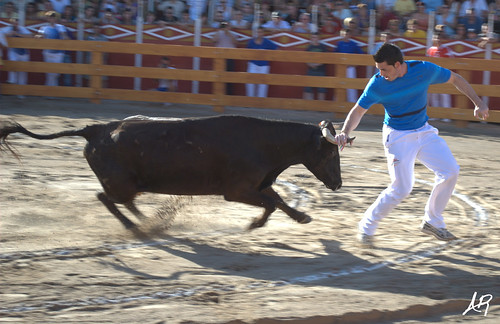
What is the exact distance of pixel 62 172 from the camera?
8.83 meters

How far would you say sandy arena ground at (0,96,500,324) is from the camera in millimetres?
4656

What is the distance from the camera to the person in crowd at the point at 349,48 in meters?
14.2

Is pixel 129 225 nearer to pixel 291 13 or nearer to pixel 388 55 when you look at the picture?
pixel 388 55

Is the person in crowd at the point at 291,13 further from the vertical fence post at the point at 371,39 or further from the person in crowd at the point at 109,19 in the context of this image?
the person in crowd at the point at 109,19

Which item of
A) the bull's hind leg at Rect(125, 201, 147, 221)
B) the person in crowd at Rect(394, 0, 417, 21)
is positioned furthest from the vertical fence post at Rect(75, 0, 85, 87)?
the bull's hind leg at Rect(125, 201, 147, 221)

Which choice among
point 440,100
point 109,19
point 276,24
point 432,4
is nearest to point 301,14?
point 276,24

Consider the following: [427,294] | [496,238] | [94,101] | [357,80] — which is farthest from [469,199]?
[94,101]

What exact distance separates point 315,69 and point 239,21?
1896mm

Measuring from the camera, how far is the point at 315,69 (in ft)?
47.1

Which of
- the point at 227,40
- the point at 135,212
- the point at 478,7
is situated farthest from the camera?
the point at 227,40

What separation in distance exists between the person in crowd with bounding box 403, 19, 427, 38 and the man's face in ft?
28.7

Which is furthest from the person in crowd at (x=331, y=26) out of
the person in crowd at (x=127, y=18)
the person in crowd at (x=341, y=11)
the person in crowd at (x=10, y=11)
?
the person in crowd at (x=10, y=11)

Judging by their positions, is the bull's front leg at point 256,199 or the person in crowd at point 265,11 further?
the person in crowd at point 265,11

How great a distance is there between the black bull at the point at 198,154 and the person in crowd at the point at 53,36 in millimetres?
9204
